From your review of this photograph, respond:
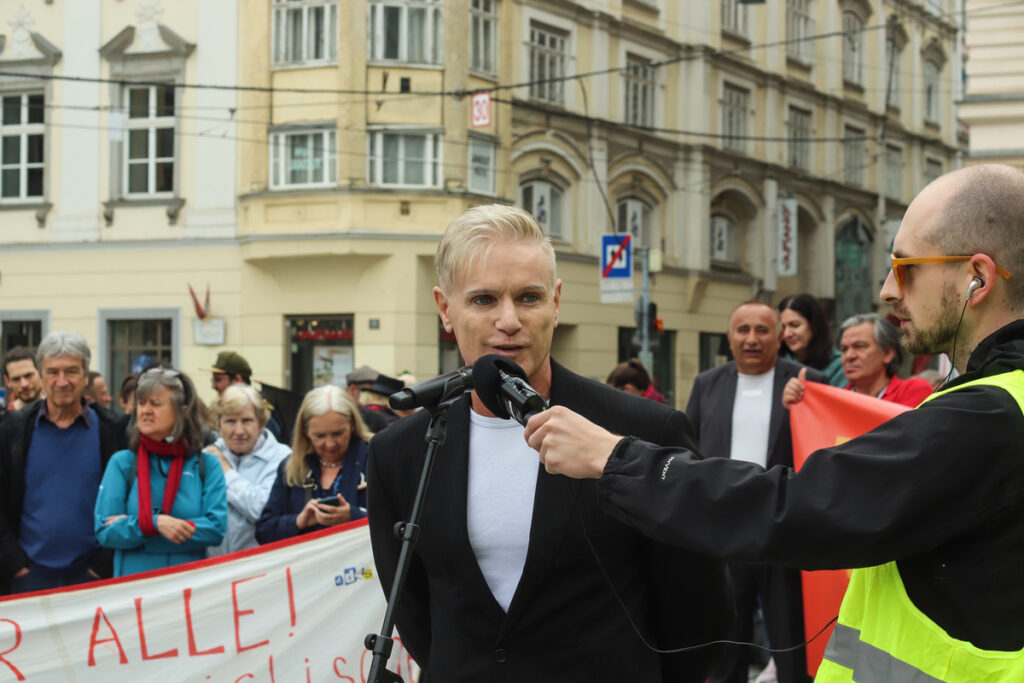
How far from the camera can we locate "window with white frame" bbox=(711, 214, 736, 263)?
2869 centimetres

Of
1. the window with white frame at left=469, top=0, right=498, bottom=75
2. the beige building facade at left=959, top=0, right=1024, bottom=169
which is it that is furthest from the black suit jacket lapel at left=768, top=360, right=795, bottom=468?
the window with white frame at left=469, top=0, right=498, bottom=75

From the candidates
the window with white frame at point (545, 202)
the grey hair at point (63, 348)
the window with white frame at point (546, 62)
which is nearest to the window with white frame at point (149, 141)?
the window with white frame at point (545, 202)

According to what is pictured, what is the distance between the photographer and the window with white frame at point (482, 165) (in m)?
21.2

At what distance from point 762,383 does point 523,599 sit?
13.8ft

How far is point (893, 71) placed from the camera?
35.4 m

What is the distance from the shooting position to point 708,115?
89.4ft

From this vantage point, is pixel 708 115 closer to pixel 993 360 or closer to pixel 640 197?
pixel 640 197

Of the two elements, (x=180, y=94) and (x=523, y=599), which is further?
(x=180, y=94)

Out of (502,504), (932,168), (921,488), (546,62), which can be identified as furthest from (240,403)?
(932,168)

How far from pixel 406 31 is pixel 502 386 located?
19443mm

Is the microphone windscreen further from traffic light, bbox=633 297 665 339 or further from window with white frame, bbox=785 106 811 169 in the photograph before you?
window with white frame, bbox=785 106 811 169

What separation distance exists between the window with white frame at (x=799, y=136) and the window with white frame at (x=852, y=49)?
Result: 103 inches

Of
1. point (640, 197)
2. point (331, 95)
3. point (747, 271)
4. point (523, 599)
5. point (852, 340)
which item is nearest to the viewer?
point (523, 599)

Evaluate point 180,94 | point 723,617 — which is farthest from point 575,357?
point 723,617
